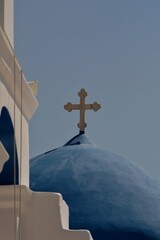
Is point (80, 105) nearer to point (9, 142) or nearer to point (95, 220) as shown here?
point (95, 220)

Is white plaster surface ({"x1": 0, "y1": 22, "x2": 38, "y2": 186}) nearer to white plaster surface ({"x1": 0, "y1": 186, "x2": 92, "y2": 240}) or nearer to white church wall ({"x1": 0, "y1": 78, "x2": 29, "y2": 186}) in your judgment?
white church wall ({"x1": 0, "y1": 78, "x2": 29, "y2": 186})

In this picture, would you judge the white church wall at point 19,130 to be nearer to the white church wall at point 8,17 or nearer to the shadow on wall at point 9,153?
the shadow on wall at point 9,153

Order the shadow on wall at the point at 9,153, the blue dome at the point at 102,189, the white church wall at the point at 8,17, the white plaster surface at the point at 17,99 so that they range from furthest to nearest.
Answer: the blue dome at the point at 102,189 < the shadow on wall at the point at 9,153 < the white church wall at the point at 8,17 < the white plaster surface at the point at 17,99

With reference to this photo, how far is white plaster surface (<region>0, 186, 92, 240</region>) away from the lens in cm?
798

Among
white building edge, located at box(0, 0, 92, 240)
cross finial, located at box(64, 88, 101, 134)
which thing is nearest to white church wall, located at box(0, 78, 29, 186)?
white building edge, located at box(0, 0, 92, 240)

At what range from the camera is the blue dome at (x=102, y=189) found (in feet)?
33.8

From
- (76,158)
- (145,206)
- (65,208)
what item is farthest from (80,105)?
(65,208)

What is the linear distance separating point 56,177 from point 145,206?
0.88 meters

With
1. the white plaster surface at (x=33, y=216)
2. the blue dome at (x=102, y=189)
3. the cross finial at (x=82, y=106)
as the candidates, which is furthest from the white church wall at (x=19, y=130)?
the cross finial at (x=82, y=106)

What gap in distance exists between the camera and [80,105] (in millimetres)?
11812

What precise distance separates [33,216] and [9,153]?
51 cm

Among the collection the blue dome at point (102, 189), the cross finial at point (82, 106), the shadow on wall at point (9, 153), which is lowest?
the blue dome at point (102, 189)

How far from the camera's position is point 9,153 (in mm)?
8328

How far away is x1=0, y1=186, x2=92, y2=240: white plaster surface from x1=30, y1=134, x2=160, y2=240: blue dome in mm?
2035
